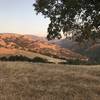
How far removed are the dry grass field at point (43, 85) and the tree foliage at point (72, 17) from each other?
338 centimetres

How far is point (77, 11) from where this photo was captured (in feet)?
69.4

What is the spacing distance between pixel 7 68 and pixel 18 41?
121759 millimetres

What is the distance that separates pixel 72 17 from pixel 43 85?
16.8 ft

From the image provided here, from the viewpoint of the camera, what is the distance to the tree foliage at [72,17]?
2091 centimetres

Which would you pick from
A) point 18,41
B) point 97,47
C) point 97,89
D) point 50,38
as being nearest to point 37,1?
point 50,38

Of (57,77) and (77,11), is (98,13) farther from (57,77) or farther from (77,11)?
(57,77)

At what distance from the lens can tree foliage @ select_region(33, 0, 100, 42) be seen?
20906 mm

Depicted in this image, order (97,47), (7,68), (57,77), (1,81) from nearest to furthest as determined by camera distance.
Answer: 1. (1,81)
2. (57,77)
3. (7,68)
4. (97,47)

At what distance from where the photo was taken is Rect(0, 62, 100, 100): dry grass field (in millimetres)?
18391

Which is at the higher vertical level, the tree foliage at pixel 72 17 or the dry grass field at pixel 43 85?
the tree foliage at pixel 72 17

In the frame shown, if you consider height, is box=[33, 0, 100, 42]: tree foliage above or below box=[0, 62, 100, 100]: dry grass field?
above

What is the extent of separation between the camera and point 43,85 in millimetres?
22062

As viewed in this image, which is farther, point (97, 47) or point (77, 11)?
point (97, 47)

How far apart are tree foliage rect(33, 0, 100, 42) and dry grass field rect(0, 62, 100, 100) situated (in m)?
3.38
